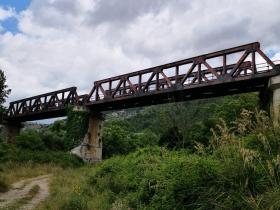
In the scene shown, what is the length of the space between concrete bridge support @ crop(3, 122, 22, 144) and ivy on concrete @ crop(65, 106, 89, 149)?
1757 centimetres

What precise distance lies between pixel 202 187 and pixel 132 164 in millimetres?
7324

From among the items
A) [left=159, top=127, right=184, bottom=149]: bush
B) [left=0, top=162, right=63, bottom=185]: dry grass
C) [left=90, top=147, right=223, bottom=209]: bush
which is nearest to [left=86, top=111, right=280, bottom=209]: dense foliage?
[left=90, top=147, right=223, bottom=209]: bush

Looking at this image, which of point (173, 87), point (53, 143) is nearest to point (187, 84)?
point (173, 87)

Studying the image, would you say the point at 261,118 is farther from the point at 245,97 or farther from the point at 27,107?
the point at 27,107

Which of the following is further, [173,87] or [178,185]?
[173,87]

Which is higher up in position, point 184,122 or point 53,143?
point 53,143

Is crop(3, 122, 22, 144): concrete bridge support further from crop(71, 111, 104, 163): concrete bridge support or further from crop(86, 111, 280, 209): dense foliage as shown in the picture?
crop(86, 111, 280, 209): dense foliage

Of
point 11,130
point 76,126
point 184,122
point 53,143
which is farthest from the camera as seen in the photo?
point 11,130

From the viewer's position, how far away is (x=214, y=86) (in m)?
26.0

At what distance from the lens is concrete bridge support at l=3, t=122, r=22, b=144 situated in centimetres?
5288

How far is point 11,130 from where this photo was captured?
53.8m

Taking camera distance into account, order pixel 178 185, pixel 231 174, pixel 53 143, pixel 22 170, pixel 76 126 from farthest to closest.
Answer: pixel 53 143 < pixel 76 126 < pixel 22 170 < pixel 178 185 < pixel 231 174

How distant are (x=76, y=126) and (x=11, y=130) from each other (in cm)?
1987

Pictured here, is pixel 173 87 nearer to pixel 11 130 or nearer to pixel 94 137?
pixel 94 137
